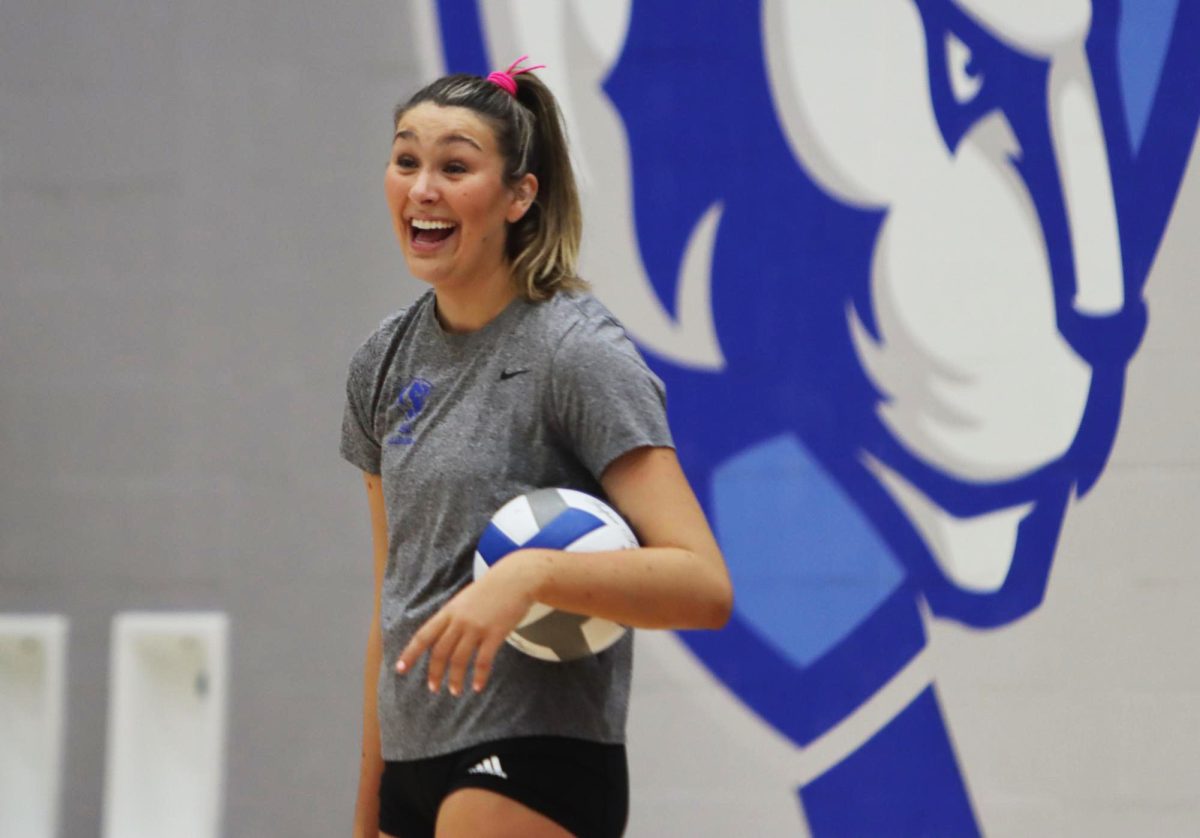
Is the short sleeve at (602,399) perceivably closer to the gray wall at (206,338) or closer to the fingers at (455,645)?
the fingers at (455,645)

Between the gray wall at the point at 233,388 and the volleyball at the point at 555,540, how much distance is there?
1669 millimetres

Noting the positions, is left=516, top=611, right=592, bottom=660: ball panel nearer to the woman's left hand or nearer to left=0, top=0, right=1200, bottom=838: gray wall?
the woman's left hand

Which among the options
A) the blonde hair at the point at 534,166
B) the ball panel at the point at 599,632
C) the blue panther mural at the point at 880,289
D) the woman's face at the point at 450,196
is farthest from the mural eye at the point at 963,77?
the ball panel at the point at 599,632

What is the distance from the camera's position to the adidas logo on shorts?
1.76 m

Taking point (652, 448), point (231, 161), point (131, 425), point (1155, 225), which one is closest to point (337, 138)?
point (231, 161)

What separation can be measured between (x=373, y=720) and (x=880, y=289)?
5.45ft

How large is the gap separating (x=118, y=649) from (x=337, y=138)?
132cm

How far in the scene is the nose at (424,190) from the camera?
189 cm

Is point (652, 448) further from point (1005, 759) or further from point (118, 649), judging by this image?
point (118, 649)

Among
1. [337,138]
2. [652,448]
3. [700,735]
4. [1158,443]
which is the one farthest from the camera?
[337,138]

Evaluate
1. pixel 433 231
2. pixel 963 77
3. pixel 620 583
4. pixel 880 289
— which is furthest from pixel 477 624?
pixel 963 77

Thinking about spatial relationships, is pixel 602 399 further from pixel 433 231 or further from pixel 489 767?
pixel 489 767

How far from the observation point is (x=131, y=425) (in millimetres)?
3748

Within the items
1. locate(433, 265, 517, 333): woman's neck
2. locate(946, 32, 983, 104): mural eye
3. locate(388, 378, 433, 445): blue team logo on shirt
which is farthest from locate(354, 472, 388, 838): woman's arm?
locate(946, 32, 983, 104): mural eye
